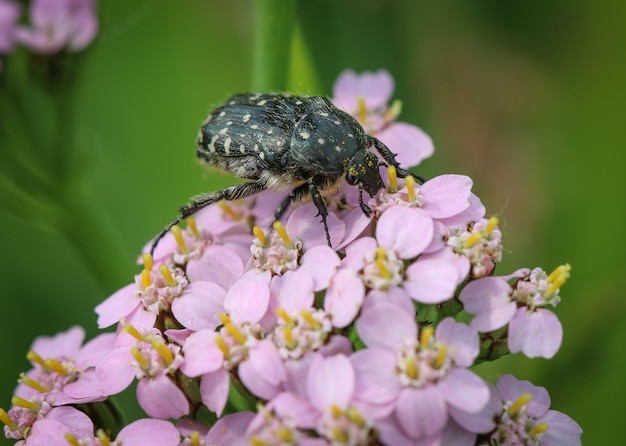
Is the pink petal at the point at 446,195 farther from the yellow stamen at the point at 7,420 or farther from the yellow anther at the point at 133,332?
the yellow stamen at the point at 7,420

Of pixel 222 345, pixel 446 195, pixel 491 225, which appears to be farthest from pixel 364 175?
pixel 222 345

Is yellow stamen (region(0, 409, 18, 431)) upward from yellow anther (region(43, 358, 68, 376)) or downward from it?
downward

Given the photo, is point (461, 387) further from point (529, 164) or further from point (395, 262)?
point (529, 164)

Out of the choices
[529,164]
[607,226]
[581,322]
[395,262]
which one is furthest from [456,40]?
[395,262]

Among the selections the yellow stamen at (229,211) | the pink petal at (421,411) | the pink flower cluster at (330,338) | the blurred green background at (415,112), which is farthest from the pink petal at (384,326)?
the blurred green background at (415,112)

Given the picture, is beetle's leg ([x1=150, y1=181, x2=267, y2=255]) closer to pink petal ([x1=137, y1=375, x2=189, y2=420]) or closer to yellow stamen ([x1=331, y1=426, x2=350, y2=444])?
pink petal ([x1=137, y1=375, x2=189, y2=420])

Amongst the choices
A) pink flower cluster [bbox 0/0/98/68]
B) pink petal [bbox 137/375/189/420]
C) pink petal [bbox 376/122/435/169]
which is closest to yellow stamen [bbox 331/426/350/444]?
pink petal [bbox 137/375/189/420]

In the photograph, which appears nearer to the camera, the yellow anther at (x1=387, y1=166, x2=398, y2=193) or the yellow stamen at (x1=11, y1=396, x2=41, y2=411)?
the yellow stamen at (x1=11, y1=396, x2=41, y2=411)
